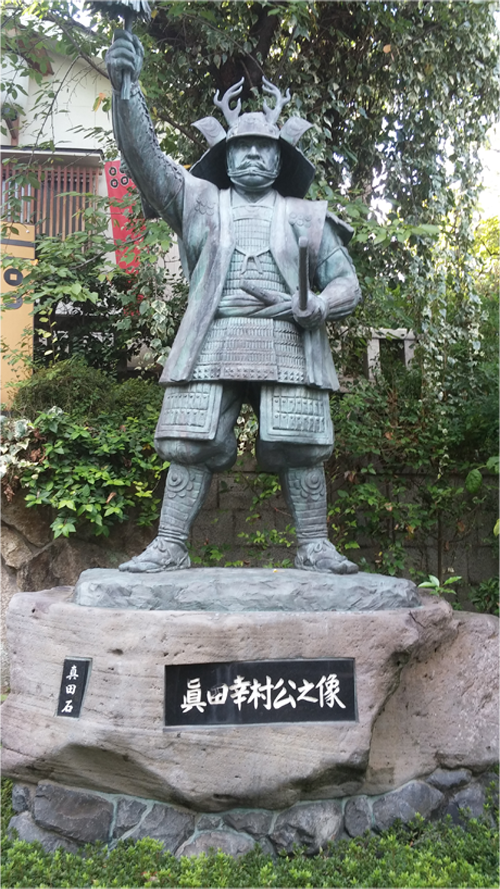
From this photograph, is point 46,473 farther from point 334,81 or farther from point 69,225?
point 69,225

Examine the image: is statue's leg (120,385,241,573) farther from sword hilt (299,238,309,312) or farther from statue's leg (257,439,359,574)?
sword hilt (299,238,309,312)

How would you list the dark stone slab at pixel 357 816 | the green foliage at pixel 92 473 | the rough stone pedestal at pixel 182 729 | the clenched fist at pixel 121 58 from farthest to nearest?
the green foliage at pixel 92 473 → the clenched fist at pixel 121 58 → the dark stone slab at pixel 357 816 → the rough stone pedestal at pixel 182 729

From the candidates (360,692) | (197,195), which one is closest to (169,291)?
(197,195)

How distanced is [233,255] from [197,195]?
1.11 ft

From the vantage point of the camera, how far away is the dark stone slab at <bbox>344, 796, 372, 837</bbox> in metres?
2.46

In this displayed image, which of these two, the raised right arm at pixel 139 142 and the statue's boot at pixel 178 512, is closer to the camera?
the raised right arm at pixel 139 142

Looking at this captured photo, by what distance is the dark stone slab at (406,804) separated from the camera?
8.25 feet

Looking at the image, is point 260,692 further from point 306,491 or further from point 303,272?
point 303,272

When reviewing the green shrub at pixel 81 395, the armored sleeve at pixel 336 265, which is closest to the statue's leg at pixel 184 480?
the armored sleeve at pixel 336 265

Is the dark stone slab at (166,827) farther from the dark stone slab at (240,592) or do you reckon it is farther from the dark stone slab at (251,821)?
the dark stone slab at (240,592)

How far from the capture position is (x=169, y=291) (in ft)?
20.7

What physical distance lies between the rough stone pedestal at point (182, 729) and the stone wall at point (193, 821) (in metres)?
0.05

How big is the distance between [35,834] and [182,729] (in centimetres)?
71

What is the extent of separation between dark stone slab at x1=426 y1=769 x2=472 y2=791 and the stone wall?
0.12m
